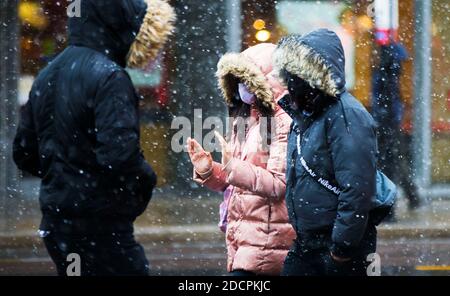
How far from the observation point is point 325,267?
4.85 meters

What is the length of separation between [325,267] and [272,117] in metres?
1.00

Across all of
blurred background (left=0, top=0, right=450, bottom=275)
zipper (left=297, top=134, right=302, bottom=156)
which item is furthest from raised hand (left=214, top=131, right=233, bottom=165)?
blurred background (left=0, top=0, right=450, bottom=275)

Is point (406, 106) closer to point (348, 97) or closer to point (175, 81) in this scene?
point (175, 81)

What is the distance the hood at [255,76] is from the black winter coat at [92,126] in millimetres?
1062

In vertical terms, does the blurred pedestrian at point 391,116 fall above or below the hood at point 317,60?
below

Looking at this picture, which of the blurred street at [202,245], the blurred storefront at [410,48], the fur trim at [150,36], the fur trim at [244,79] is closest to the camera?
the fur trim at [150,36]

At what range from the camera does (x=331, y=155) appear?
4777mm

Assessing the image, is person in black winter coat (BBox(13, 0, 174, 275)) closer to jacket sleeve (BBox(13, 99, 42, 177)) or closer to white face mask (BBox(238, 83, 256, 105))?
jacket sleeve (BBox(13, 99, 42, 177))

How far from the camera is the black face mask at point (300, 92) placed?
4930 mm

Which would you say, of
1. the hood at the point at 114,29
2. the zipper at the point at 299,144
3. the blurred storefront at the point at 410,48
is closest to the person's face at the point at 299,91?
the zipper at the point at 299,144

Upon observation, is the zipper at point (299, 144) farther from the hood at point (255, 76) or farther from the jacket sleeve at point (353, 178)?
the hood at point (255, 76)

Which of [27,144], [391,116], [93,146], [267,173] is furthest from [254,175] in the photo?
[391,116]

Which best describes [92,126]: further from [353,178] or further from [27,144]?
[353,178]

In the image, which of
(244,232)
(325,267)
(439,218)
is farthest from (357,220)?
(439,218)
